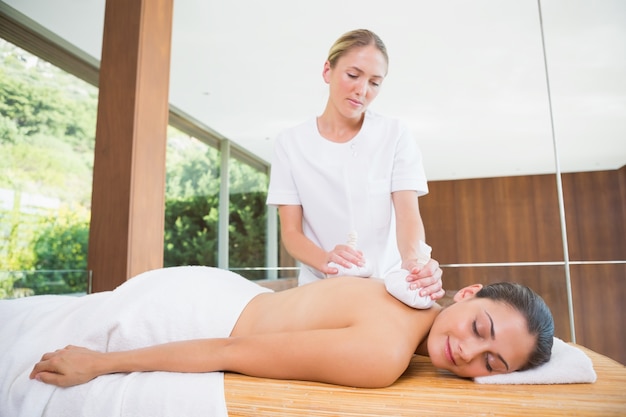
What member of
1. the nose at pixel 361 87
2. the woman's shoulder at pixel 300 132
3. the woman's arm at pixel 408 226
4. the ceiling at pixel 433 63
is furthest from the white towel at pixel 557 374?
the ceiling at pixel 433 63

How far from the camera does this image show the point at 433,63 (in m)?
4.30

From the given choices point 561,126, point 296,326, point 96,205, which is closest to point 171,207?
point 96,205

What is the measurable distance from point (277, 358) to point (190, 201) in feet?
15.8

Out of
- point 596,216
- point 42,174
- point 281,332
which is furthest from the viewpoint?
point 42,174

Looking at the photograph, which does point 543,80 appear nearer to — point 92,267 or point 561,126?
point 561,126

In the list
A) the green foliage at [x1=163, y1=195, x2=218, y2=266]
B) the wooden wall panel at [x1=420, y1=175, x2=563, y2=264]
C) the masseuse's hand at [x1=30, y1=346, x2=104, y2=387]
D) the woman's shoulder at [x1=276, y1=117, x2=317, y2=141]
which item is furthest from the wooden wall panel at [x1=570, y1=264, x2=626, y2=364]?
the green foliage at [x1=163, y1=195, x2=218, y2=266]

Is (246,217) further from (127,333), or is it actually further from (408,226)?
(127,333)

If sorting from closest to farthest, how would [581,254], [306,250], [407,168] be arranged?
[306,250]
[407,168]
[581,254]

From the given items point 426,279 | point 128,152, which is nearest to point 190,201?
point 128,152

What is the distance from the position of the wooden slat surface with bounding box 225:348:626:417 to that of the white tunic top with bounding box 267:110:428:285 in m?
0.70

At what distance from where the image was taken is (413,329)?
1.09m

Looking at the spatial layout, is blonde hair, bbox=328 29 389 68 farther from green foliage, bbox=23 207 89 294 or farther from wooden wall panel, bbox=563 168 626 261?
green foliage, bbox=23 207 89 294

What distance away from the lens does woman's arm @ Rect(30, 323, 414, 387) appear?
0.95 metres

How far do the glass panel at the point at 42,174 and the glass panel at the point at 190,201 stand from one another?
4.66 ft
